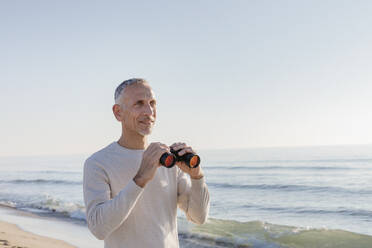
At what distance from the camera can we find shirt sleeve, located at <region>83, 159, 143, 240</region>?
174cm

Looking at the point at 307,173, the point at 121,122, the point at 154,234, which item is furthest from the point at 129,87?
the point at 307,173

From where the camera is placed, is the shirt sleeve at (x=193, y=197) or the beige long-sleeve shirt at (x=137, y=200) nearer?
the beige long-sleeve shirt at (x=137, y=200)

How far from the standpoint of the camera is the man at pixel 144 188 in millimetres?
1912

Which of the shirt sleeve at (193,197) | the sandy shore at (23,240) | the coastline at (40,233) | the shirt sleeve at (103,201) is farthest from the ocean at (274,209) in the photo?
the shirt sleeve at (103,201)

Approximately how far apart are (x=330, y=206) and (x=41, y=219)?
11198 millimetres

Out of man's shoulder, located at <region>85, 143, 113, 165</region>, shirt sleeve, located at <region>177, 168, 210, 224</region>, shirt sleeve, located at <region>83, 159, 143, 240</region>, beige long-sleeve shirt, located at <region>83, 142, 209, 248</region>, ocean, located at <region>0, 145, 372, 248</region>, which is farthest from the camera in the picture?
ocean, located at <region>0, 145, 372, 248</region>

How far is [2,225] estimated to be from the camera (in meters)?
10.0

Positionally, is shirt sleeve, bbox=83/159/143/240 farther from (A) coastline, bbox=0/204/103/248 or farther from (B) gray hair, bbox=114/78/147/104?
(A) coastline, bbox=0/204/103/248

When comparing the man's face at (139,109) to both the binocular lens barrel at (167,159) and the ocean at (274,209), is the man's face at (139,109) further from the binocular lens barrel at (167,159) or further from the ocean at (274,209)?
the ocean at (274,209)

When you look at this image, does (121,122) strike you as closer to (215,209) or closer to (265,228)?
(265,228)

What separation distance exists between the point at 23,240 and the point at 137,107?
7209mm

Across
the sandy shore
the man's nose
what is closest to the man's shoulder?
the man's nose

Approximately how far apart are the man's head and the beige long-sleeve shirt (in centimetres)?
13

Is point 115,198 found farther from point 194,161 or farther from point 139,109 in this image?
point 139,109
